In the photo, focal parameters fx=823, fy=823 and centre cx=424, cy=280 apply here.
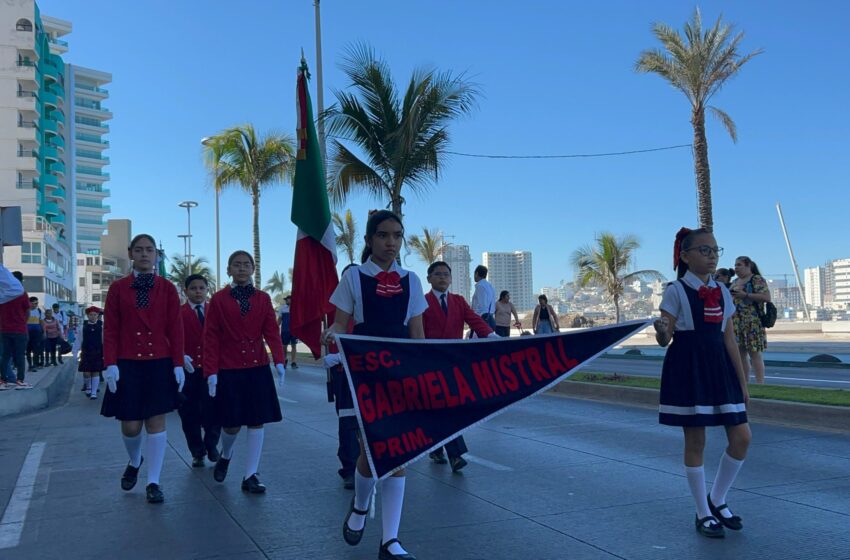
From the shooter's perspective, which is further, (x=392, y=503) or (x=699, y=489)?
(x=699, y=489)

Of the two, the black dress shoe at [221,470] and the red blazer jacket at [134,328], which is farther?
the black dress shoe at [221,470]

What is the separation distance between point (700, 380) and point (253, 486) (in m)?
3.68

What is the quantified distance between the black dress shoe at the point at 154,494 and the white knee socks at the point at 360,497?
2.27m

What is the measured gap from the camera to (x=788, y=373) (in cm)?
1720

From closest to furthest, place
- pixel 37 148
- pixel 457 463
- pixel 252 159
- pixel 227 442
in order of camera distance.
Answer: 1. pixel 227 442
2. pixel 457 463
3. pixel 252 159
4. pixel 37 148

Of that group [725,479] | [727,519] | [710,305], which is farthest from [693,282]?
[727,519]

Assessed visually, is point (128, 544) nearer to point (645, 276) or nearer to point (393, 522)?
point (393, 522)

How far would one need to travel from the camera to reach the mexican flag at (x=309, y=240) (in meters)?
6.53

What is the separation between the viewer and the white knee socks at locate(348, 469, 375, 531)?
4891 mm

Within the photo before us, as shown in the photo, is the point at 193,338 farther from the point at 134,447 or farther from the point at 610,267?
the point at 610,267

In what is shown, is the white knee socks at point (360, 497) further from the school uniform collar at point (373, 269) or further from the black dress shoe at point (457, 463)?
the black dress shoe at point (457, 463)

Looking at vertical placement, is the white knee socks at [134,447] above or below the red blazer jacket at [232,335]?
below

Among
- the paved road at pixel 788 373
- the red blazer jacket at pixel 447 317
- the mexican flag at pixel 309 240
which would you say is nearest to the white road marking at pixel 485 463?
the red blazer jacket at pixel 447 317

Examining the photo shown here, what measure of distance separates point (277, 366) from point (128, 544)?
2.19 metres
